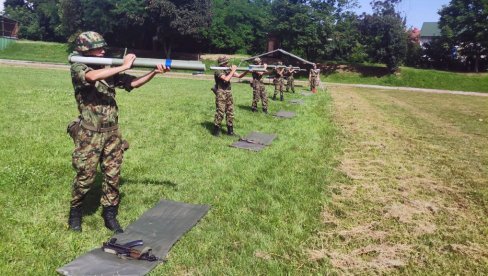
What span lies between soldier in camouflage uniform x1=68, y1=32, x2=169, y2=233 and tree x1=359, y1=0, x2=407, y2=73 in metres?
49.3

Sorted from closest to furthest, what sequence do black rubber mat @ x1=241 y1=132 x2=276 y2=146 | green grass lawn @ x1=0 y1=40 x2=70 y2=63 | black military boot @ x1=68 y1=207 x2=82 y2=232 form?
black military boot @ x1=68 y1=207 x2=82 y2=232 → black rubber mat @ x1=241 y1=132 x2=276 y2=146 → green grass lawn @ x1=0 y1=40 x2=70 y2=63

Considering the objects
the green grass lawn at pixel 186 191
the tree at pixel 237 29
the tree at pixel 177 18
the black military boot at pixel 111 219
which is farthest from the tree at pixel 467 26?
the black military boot at pixel 111 219

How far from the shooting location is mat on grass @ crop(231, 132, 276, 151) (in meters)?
10.9

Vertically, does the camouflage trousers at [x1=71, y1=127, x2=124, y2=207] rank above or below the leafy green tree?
below

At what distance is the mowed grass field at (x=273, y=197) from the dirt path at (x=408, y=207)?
0.08ft

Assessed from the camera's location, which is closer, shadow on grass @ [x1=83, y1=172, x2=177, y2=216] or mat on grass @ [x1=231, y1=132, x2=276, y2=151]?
shadow on grass @ [x1=83, y1=172, x2=177, y2=216]

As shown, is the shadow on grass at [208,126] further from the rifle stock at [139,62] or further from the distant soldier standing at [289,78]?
the distant soldier standing at [289,78]

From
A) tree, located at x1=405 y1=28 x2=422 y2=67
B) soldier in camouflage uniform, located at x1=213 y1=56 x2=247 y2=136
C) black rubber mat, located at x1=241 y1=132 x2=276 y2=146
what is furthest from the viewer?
tree, located at x1=405 y1=28 x2=422 y2=67

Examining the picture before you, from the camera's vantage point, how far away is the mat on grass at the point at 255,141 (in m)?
10.9

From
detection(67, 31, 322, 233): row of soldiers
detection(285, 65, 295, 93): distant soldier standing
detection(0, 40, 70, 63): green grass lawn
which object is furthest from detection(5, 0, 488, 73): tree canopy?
detection(67, 31, 322, 233): row of soldiers

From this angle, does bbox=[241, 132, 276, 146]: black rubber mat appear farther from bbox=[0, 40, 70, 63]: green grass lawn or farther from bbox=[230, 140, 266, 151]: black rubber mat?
bbox=[0, 40, 70, 63]: green grass lawn

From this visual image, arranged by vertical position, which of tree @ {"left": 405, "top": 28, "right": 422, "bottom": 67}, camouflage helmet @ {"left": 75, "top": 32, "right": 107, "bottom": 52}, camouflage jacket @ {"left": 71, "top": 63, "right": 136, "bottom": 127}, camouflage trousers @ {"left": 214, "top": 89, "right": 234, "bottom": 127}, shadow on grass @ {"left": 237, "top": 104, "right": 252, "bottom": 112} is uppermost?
tree @ {"left": 405, "top": 28, "right": 422, "bottom": 67}

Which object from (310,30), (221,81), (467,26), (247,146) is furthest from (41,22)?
(247,146)

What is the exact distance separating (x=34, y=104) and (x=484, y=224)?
1453cm
